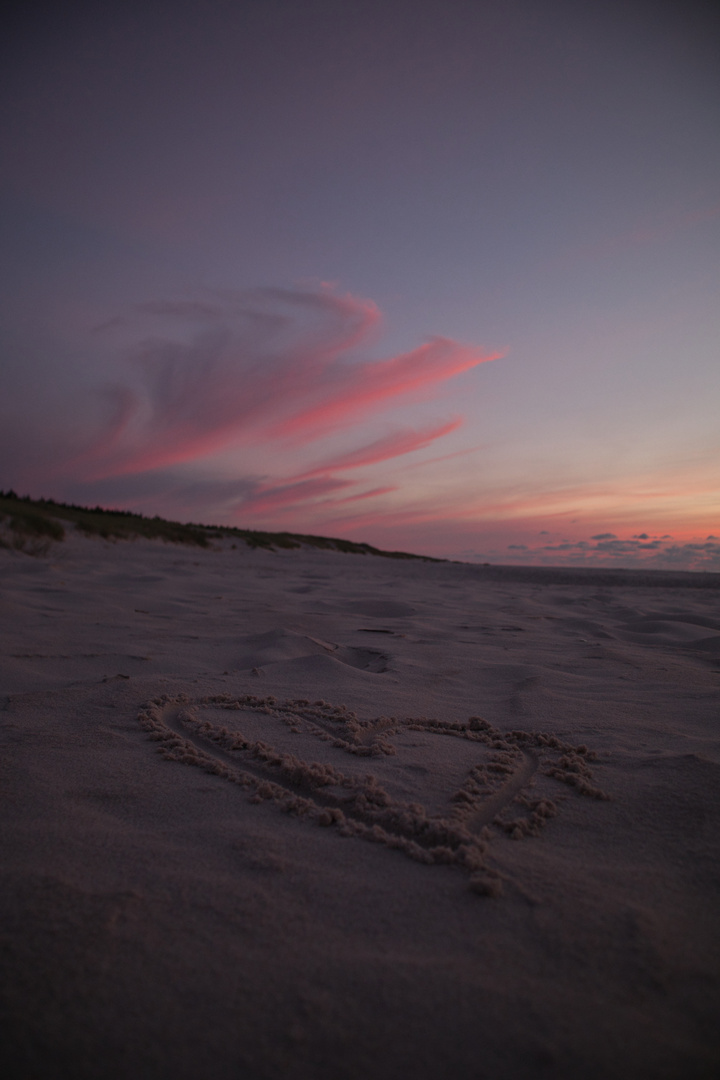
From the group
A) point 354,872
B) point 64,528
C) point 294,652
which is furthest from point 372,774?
point 64,528

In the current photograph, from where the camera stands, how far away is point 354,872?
1.04 metres

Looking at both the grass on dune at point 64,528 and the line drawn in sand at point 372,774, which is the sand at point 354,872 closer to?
the line drawn in sand at point 372,774

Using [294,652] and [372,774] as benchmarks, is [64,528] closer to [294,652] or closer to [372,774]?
[294,652]

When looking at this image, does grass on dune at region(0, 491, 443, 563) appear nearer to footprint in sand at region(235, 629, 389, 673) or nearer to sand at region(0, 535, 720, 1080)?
footprint in sand at region(235, 629, 389, 673)

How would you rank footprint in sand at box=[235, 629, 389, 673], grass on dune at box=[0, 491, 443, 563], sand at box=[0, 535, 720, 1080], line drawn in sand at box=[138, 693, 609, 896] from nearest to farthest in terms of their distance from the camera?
sand at box=[0, 535, 720, 1080] → line drawn in sand at box=[138, 693, 609, 896] → footprint in sand at box=[235, 629, 389, 673] → grass on dune at box=[0, 491, 443, 563]

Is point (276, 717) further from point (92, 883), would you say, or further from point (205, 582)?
point (205, 582)

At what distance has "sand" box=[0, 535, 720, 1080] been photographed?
689 millimetres

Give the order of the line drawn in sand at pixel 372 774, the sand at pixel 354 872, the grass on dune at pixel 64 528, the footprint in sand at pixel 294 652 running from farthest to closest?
the grass on dune at pixel 64 528 → the footprint in sand at pixel 294 652 → the line drawn in sand at pixel 372 774 → the sand at pixel 354 872

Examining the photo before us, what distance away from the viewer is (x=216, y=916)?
0.90m

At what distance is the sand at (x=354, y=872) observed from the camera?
2.26ft

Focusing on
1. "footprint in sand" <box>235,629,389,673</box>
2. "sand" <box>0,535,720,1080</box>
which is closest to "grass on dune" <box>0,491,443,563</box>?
"footprint in sand" <box>235,629,389,673</box>

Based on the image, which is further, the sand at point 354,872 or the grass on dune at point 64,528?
the grass on dune at point 64,528

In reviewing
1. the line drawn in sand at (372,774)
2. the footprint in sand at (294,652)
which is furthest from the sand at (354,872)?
the footprint in sand at (294,652)

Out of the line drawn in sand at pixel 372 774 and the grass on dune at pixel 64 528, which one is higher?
the grass on dune at pixel 64 528
